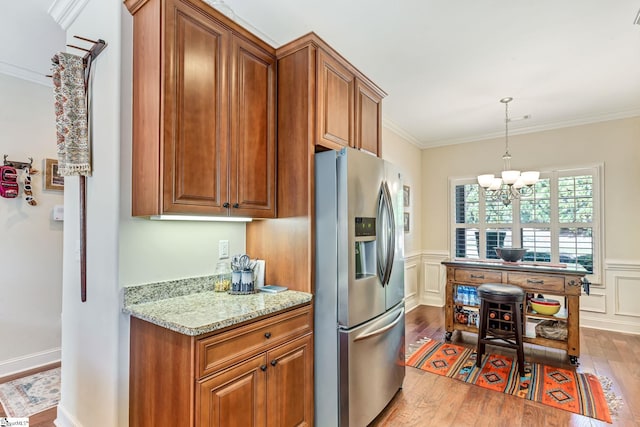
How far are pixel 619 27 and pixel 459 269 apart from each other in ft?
7.94

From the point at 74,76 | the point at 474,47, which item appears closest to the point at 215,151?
the point at 74,76

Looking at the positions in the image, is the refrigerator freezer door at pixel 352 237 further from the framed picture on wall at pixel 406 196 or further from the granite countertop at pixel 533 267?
the framed picture on wall at pixel 406 196

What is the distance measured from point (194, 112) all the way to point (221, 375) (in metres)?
1.28

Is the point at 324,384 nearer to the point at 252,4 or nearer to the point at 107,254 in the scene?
the point at 107,254

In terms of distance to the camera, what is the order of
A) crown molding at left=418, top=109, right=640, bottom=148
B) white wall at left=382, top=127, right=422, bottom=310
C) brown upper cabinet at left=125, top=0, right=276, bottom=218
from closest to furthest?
brown upper cabinet at left=125, top=0, right=276, bottom=218
crown molding at left=418, top=109, right=640, bottom=148
white wall at left=382, top=127, right=422, bottom=310

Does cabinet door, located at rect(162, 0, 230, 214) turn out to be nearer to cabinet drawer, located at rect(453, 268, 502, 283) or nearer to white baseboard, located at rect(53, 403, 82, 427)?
white baseboard, located at rect(53, 403, 82, 427)

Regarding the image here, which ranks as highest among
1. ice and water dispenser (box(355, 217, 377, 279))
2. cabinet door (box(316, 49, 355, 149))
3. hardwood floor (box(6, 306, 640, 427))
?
cabinet door (box(316, 49, 355, 149))

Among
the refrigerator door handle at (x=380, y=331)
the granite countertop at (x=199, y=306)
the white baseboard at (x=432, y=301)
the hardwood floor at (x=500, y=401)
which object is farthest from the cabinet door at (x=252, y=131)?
the white baseboard at (x=432, y=301)

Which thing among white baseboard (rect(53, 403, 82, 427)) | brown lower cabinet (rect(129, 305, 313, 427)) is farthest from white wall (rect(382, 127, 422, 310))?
white baseboard (rect(53, 403, 82, 427))

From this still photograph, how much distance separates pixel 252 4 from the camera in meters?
2.15

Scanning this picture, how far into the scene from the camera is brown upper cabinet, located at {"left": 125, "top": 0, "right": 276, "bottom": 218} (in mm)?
1580

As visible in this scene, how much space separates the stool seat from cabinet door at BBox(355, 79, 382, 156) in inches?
65.5

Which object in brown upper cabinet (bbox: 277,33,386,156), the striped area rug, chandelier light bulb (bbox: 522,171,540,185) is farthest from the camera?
chandelier light bulb (bbox: 522,171,540,185)

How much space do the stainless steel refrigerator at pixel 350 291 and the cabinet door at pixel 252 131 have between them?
334mm
